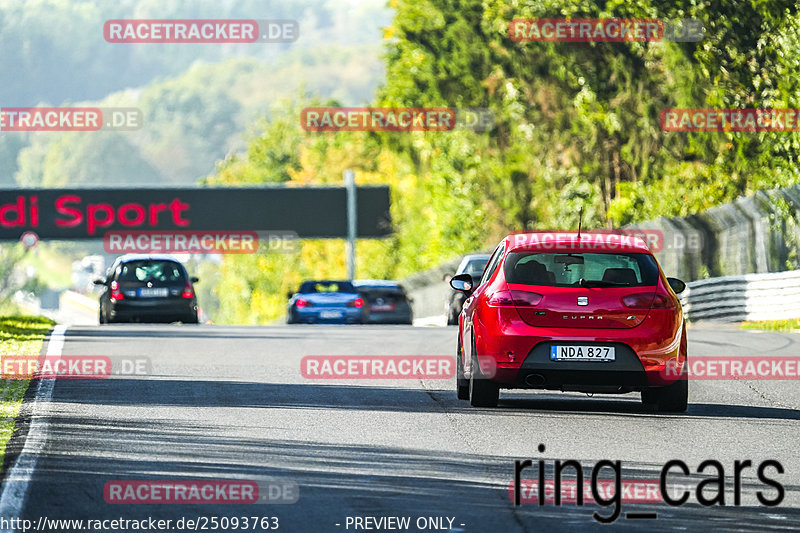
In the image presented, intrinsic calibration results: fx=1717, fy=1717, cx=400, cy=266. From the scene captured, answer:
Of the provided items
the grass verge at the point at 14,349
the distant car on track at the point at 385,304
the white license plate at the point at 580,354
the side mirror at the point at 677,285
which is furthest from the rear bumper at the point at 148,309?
the white license plate at the point at 580,354

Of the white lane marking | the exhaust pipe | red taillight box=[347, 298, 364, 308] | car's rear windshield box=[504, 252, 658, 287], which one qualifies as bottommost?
red taillight box=[347, 298, 364, 308]

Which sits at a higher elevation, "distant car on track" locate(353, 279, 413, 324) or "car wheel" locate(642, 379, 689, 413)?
"car wheel" locate(642, 379, 689, 413)

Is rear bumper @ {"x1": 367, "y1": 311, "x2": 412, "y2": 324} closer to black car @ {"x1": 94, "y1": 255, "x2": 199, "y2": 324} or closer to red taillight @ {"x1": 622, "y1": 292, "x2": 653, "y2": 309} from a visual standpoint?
black car @ {"x1": 94, "y1": 255, "x2": 199, "y2": 324}

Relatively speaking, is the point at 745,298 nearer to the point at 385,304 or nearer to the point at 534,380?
the point at 385,304

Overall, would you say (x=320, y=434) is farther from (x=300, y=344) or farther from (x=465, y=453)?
(x=300, y=344)

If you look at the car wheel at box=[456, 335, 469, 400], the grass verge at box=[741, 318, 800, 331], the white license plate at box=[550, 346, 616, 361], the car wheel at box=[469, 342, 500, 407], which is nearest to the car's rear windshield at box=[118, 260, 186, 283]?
the grass verge at box=[741, 318, 800, 331]

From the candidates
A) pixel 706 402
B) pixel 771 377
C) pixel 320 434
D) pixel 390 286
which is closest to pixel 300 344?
pixel 771 377

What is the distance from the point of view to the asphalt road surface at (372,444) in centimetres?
862

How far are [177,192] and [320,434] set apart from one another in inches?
2310

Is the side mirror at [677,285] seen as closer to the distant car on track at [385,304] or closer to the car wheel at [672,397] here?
the car wheel at [672,397]

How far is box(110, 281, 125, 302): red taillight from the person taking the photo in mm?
32750

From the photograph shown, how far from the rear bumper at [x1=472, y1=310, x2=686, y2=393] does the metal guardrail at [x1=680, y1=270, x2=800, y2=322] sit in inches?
613

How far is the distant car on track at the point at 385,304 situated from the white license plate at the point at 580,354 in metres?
27.3

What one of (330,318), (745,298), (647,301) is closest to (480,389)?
(647,301)
